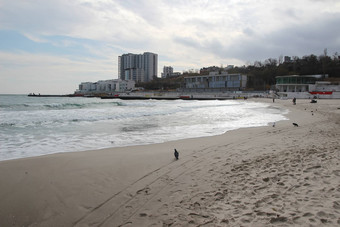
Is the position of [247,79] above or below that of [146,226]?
above

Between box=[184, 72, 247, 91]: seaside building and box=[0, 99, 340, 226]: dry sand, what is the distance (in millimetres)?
86438

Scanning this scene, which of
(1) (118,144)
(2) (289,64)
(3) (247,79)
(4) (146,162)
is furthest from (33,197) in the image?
(2) (289,64)

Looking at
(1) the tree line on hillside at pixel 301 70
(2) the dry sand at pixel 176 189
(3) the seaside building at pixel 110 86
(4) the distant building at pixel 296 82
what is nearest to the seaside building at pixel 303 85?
(4) the distant building at pixel 296 82

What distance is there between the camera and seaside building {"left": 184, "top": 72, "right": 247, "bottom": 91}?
291 feet

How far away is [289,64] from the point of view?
9662 cm

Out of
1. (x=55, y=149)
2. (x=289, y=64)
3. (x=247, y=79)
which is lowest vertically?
(x=55, y=149)

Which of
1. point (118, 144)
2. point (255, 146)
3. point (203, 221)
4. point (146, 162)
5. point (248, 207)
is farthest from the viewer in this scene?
point (118, 144)

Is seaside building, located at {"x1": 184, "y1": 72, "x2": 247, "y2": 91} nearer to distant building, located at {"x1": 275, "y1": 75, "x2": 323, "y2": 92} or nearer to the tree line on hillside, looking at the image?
the tree line on hillside

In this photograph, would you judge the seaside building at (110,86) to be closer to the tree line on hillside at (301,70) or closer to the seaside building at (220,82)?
the seaside building at (220,82)

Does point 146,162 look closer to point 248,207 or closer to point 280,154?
point 248,207

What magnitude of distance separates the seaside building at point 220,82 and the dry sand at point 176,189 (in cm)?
8644

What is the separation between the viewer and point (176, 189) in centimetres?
383

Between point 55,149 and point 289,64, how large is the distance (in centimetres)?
10863

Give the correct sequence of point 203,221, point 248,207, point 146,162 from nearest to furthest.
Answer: point 203,221 → point 248,207 → point 146,162
